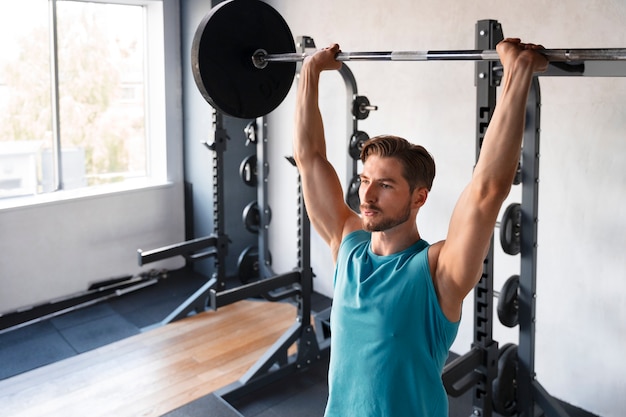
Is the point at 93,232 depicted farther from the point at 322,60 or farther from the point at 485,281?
the point at 322,60

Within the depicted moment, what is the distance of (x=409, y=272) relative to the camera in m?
1.32

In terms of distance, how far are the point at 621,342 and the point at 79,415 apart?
7.45 ft

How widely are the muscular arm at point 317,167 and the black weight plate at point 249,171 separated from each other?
2118 mm

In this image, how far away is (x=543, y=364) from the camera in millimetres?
2857

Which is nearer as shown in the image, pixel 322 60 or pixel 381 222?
pixel 381 222

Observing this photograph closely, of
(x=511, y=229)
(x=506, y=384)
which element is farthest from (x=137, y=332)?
(x=511, y=229)

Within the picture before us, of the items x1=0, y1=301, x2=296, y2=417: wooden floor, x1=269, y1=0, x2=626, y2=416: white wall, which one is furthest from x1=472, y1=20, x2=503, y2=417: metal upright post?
x1=0, y1=301, x2=296, y2=417: wooden floor

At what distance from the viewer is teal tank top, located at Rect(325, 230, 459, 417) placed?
1.30 m

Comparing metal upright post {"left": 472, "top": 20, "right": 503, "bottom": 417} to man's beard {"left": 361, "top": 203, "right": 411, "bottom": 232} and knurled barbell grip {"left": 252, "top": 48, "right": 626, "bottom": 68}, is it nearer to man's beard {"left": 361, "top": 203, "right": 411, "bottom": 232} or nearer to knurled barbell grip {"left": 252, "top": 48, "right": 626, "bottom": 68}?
knurled barbell grip {"left": 252, "top": 48, "right": 626, "bottom": 68}

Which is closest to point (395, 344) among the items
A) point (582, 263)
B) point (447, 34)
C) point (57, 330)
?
point (582, 263)

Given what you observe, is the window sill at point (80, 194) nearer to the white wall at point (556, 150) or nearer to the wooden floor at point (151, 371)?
the wooden floor at point (151, 371)

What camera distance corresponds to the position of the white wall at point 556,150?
98.8 inches

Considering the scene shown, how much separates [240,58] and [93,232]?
8.35 feet

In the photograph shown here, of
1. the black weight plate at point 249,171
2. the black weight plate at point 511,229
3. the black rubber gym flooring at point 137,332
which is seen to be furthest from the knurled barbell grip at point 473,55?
the black weight plate at point 249,171
